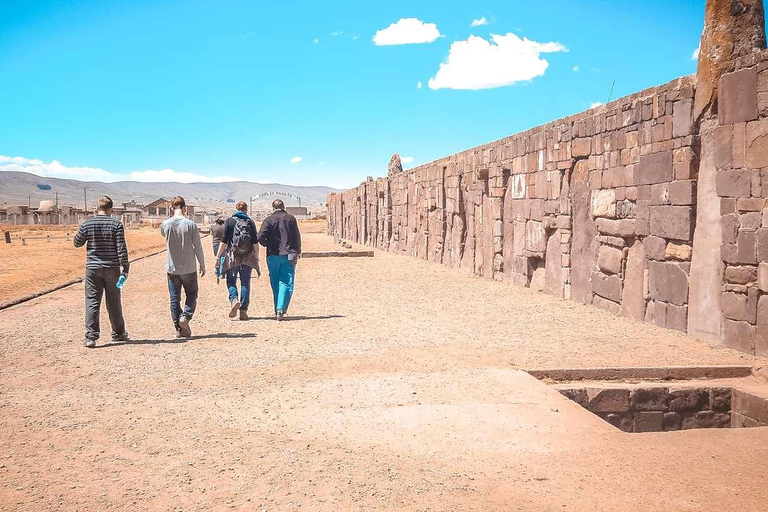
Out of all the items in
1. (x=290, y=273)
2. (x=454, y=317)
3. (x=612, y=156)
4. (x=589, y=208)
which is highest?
(x=612, y=156)

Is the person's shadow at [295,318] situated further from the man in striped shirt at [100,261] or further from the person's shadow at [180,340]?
the man in striped shirt at [100,261]

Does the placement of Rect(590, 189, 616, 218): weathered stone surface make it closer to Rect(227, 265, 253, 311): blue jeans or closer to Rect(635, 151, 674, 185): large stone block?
Rect(635, 151, 674, 185): large stone block

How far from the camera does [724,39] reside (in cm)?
780

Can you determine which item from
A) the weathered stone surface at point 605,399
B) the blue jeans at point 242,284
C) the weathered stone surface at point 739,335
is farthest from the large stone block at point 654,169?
the blue jeans at point 242,284

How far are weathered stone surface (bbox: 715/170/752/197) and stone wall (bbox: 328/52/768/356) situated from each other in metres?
0.01

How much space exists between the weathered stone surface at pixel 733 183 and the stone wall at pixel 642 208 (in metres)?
0.01

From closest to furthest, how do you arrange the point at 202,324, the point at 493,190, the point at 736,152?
1. the point at 736,152
2. the point at 202,324
3. the point at 493,190

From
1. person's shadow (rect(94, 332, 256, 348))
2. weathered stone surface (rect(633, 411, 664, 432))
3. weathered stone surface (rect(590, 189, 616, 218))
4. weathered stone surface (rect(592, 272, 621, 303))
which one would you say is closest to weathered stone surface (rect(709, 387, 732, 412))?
weathered stone surface (rect(633, 411, 664, 432))

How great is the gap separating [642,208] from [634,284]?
1.09 m

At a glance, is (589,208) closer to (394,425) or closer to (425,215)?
(394,425)

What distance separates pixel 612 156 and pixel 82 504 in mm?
8912

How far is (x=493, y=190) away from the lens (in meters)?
15.3

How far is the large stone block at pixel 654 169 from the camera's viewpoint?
8.69 m

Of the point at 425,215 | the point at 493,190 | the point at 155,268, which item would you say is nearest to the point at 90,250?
the point at 493,190
